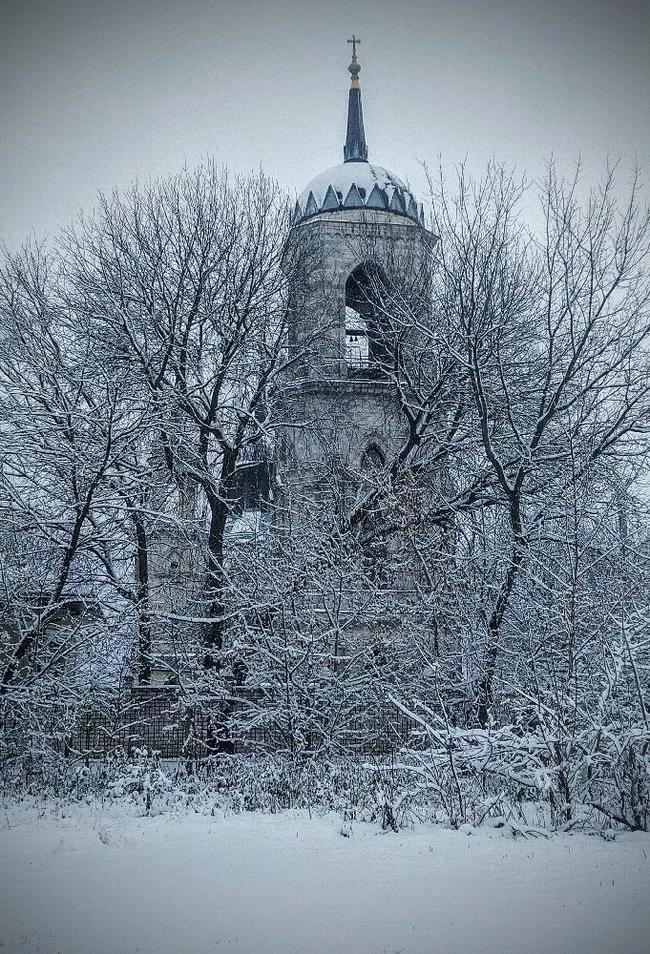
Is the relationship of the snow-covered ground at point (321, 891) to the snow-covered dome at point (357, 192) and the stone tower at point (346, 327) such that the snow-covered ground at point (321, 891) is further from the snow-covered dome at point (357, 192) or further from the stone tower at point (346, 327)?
the snow-covered dome at point (357, 192)

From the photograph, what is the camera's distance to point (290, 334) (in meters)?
16.5

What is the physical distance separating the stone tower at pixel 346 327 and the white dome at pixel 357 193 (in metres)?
0.03

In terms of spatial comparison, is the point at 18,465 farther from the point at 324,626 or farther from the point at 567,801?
the point at 567,801

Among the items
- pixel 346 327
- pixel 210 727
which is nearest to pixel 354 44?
pixel 346 327

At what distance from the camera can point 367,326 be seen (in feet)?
60.1

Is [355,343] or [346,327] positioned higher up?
[346,327]

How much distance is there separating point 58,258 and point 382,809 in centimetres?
1292

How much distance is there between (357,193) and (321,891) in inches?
835

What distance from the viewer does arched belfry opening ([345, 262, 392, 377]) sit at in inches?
647

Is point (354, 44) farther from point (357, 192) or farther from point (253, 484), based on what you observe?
point (253, 484)

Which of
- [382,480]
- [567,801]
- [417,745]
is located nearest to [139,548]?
[382,480]

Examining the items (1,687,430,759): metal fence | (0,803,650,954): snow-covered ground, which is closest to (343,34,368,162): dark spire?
(1,687,430,759): metal fence

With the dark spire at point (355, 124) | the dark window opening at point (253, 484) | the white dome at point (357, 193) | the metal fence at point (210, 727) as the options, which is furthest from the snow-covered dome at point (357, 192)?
the metal fence at point (210, 727)

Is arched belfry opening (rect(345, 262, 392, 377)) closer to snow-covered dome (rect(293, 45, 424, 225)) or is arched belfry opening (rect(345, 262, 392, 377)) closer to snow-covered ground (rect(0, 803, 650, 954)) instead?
snow-covered dome (rect(293, 45, 424, 225))
